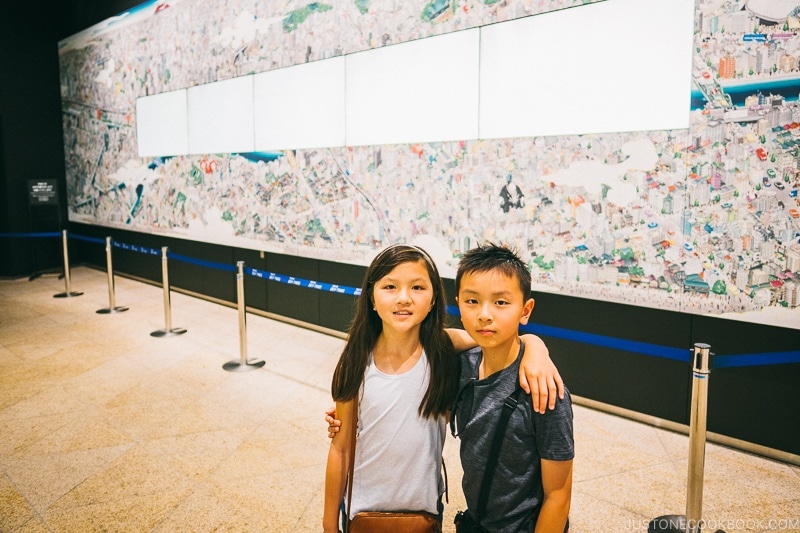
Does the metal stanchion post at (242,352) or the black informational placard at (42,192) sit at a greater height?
the black informational placard at (42,192)

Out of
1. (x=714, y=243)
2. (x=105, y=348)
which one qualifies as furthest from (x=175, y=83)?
(x=714, y=243)

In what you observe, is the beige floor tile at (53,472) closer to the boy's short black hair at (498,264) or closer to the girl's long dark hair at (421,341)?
the girl's long dark hair at (421,341)

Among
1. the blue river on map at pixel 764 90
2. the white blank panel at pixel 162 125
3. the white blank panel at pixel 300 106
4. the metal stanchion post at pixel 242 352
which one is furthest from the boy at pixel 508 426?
the white blank panel at pixel 162 125

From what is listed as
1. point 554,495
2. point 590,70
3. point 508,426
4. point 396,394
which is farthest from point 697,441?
point 590,70

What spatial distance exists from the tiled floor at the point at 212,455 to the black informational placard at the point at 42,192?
18.6 ft

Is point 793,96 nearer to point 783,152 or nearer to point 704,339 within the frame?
point 783,152

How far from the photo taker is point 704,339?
371 cm

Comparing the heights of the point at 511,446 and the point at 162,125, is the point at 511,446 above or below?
below

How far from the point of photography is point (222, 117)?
23.8 ft

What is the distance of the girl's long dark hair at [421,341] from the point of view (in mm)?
1643

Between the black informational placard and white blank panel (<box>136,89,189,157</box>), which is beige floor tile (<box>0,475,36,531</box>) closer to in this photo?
white blank panel (<box>136,89,189,157</box>)

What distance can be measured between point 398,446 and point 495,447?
0.34 m

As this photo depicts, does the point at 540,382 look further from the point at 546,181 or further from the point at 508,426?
the point at 546,181

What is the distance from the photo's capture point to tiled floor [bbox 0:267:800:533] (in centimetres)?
289
